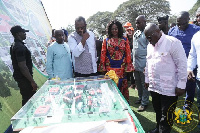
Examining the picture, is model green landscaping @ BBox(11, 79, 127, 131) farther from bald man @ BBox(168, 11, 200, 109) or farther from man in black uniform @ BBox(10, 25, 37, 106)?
bald man @ BBox(168, 11, 200, 109)

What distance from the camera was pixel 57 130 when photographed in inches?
39.6

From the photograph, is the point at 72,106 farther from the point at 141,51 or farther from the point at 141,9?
the point at 141,9

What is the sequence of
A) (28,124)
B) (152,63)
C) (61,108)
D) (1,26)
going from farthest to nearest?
(1,26), (152,63), (61,108), (28,124)

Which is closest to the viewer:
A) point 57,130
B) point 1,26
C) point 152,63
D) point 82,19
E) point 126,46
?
point 57,130

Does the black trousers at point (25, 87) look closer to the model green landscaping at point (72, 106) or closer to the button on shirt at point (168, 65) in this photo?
the model green landscaping at point (72, 106)

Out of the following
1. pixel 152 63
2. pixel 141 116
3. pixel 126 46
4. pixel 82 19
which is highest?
pixel 82 19

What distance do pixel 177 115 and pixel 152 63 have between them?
1.22 m

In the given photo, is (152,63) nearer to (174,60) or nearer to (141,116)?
(174,60)

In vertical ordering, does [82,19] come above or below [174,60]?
above

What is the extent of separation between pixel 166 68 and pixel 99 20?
37.2 m

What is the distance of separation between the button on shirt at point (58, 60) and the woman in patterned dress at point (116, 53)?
671 millimetres

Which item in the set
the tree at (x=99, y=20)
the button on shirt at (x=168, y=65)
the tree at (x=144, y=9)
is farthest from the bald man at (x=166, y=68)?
the tree at (x=99, y=20)

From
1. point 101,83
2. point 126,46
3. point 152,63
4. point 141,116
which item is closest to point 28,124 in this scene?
point 101,83

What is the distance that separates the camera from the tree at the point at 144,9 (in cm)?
2806
